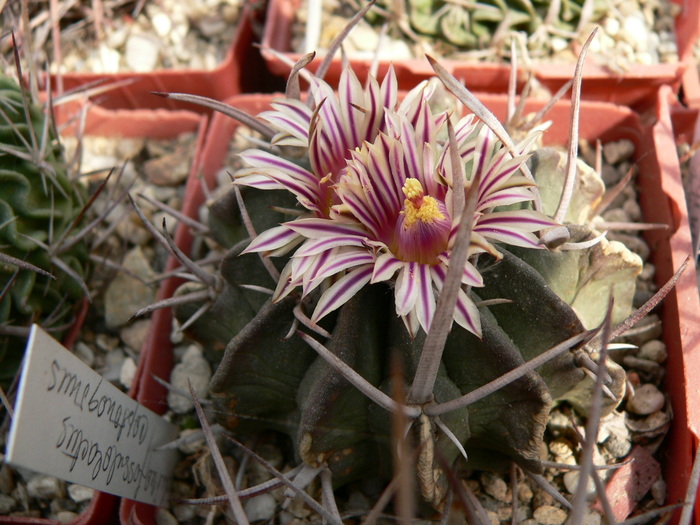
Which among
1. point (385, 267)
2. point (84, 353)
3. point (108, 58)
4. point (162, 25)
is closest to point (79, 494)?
point (84, 353)

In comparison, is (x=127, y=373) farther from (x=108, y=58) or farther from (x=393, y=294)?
(x=108, y=58)

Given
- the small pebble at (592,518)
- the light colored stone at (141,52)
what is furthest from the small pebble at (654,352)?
the light colored stone at (141,52)

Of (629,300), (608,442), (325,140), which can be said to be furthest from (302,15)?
(608,442)

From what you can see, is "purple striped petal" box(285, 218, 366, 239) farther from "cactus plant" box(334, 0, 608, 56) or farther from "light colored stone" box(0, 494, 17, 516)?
"cactus plant" box(334, 0, 608, 56)

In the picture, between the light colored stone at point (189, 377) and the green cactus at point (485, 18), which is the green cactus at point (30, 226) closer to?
the light colored stone at point (189, 377)

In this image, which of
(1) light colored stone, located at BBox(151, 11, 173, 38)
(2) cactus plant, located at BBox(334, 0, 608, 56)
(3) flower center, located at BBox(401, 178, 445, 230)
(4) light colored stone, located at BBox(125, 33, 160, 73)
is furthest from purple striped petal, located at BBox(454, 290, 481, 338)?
(1) light colored stone, located at BBox(151, 11, 173, 38)

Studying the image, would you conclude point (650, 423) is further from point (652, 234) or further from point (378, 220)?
point (378, 220)
